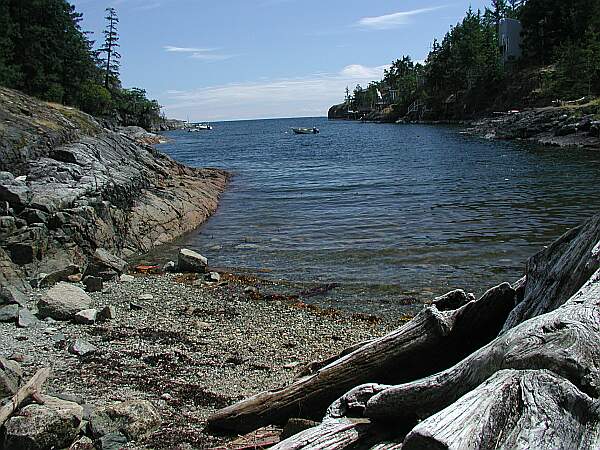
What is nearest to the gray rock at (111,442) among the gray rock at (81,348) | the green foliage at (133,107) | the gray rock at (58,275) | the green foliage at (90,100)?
the gray rock at (81,348)

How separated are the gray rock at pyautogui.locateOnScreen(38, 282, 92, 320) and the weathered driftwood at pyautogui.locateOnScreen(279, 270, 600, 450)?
28.8 feet

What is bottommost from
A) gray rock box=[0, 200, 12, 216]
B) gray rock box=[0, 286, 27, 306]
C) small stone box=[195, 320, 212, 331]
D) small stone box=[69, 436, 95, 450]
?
small stone box=[195, 320, 212, 331]

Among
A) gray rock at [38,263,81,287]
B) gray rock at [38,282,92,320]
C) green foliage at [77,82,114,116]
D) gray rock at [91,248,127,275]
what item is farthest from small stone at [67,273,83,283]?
green foliage at [77,82,114,116]

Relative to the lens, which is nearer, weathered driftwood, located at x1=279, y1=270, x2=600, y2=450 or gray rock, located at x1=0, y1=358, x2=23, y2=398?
weathered driftwood, located at x1=279, y1=270, x2=600, y2=450

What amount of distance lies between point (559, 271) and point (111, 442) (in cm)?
502

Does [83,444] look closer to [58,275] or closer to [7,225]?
[58,275]

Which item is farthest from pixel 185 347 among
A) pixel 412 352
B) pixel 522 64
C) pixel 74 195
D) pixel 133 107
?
pixel 133 107

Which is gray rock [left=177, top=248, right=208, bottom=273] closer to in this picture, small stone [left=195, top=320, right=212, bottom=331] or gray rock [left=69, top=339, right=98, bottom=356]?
small stone [left=195, top=320, right=212, bottom=331]

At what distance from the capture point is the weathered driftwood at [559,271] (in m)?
5.16

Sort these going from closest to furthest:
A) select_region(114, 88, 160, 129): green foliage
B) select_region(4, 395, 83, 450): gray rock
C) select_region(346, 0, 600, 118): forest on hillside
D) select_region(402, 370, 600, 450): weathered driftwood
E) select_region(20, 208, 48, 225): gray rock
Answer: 1. select_region(402, 370, 600, 450): weathered driftwood
2. select_region(4, 395, 83, 450): gray rock
3. select_region(20, 208, 48, 225): gray rock
4. select_region(346, 0, 600, 118): forest on hillside
5. select_region(114, 88, 160, 129): green foliage

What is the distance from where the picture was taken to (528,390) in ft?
11.9

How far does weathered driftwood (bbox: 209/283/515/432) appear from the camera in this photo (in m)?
5.96

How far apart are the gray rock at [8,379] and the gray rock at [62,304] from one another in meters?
3.69

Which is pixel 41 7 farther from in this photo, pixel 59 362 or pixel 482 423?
pixel 482 423
